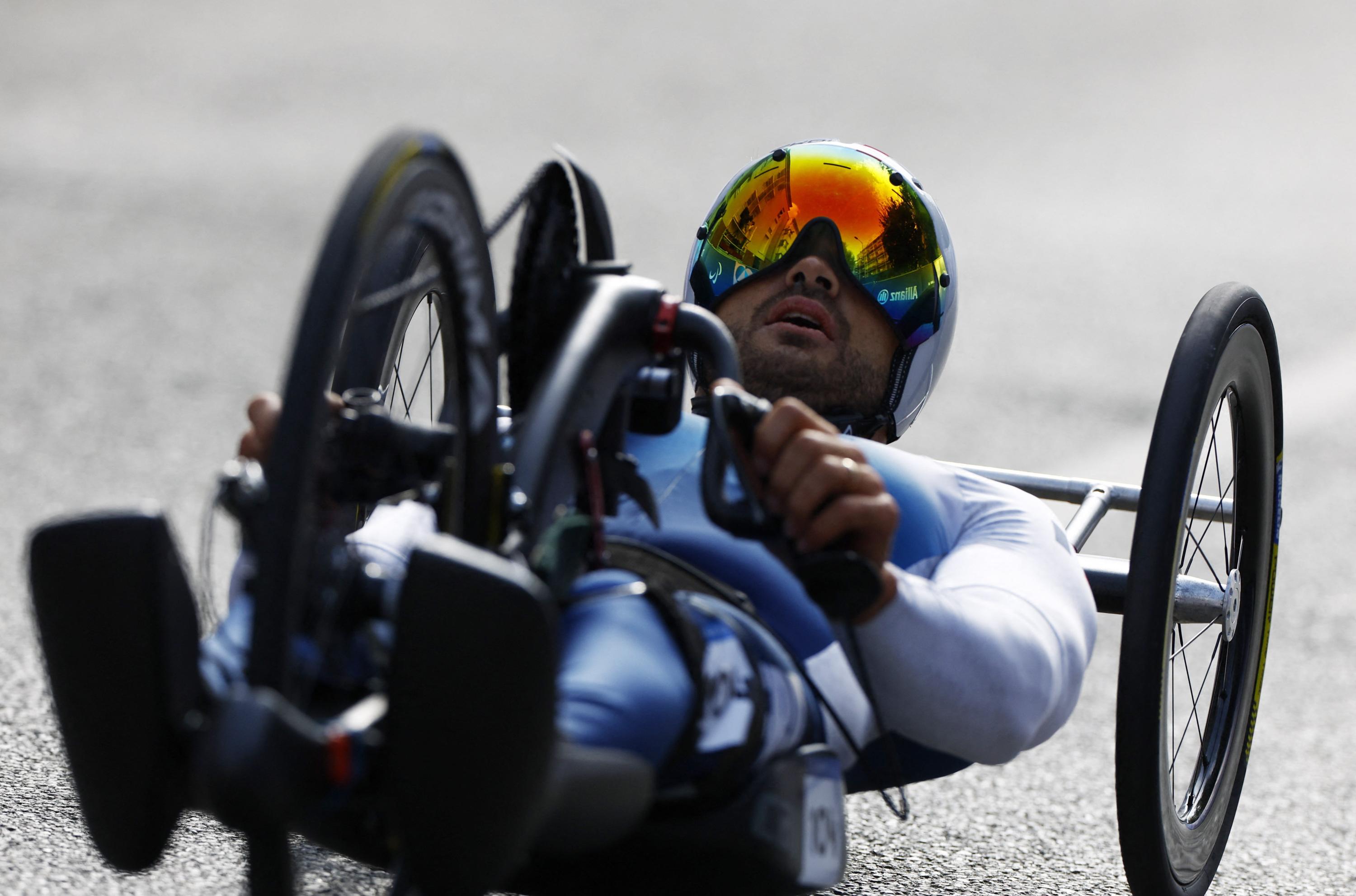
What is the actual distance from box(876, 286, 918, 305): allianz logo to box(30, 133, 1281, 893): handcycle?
0.69 m

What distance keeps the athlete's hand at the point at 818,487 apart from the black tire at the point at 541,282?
0.86 feet

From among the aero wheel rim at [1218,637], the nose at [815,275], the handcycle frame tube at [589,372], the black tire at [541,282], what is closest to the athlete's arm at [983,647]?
the aero wheel rim at [1218,637]

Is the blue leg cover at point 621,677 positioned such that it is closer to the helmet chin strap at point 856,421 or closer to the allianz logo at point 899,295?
the helmet chin strap at point 856,421

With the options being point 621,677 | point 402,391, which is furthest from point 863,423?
point 621,677

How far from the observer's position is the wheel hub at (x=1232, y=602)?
3217 millimetres

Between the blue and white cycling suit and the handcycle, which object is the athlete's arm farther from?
the handcycle

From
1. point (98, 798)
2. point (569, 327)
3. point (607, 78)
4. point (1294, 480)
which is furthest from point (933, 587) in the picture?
point (607, 78)

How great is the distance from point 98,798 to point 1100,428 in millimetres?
6991

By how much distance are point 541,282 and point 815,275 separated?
1109 millimetres

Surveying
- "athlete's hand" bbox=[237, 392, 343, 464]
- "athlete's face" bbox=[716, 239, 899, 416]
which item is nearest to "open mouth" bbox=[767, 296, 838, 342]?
"athlete's face" bbox=[716, 239, 899, 416]

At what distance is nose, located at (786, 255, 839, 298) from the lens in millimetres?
3221

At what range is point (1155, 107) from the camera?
17.0 metres

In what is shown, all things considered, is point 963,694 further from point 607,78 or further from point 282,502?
point 607,78

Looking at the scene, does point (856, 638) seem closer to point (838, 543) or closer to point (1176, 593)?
point (838, 543)
